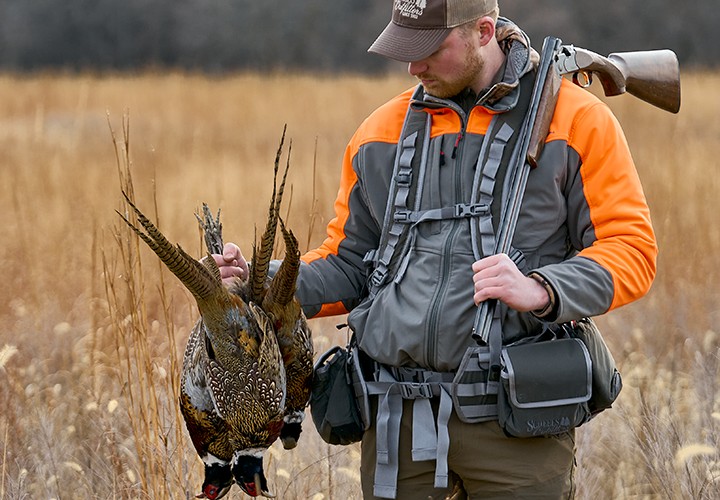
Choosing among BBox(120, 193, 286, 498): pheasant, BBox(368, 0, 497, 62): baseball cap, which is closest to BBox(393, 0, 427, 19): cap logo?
BBox(368, 0, 497, 62): baseball cap

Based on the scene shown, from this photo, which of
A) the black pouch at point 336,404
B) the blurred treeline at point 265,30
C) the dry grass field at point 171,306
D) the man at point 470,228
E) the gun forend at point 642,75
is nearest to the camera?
the man at point 470,228

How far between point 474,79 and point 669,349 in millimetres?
3493

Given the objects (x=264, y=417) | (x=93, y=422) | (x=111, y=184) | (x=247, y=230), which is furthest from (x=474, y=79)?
(x=111, y=184)

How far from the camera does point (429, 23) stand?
3.04 metres

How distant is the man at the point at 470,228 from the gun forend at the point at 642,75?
30 centimetres

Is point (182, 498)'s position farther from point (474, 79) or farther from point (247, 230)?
point (247, 230)

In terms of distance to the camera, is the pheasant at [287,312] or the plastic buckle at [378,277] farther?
the plastic buckle at [378,277]

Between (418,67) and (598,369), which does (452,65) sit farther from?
(598,369)

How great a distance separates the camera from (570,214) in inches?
120

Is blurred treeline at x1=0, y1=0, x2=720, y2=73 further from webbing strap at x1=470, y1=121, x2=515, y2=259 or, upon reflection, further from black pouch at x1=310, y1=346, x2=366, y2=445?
webbing strap at x1=470, y1=121, x2=515, y2=259

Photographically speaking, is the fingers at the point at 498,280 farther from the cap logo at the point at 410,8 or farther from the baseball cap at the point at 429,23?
the cap logo at the point at 410,8

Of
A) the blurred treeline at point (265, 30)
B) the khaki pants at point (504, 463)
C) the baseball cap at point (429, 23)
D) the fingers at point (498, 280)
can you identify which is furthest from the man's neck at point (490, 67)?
the blurred treeline at point (265, 30)

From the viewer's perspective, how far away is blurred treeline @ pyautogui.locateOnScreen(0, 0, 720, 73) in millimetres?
25594

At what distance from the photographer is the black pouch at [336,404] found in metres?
3.25
